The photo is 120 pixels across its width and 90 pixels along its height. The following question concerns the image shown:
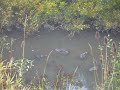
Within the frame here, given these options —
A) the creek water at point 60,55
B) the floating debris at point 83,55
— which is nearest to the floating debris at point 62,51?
the creek water at point 60,55

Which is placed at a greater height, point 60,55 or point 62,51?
point 62,51

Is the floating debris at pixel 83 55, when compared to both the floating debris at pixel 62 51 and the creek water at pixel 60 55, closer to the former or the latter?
the creek water at pixel 60 55

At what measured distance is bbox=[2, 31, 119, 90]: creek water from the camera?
327 inches

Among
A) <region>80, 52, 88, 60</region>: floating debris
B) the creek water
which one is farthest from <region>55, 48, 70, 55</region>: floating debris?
<region>80, 52, 88, 60</region>: floating debris

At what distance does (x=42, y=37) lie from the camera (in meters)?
11.0

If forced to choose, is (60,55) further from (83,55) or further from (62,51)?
(83,55)

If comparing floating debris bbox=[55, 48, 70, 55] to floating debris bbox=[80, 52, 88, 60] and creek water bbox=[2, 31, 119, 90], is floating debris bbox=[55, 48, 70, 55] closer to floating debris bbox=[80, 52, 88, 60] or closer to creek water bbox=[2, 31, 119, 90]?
creek water bbox=[2, 31, 119, 90]

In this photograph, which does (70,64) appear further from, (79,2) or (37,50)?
(79,2)

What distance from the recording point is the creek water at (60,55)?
327 inches

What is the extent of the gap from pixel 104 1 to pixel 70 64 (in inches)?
106

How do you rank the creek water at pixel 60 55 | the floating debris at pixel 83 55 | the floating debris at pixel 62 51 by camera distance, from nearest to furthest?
the creek water at pixel 60 55, the floating debris at pixel 83 55, the floating debris at pixel 62 51

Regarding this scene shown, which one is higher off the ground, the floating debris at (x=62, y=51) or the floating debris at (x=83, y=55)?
the floating debris at (x=62, y=51)

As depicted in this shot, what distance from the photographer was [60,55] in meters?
9.66

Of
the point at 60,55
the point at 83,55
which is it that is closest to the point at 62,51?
the point at 60,55
